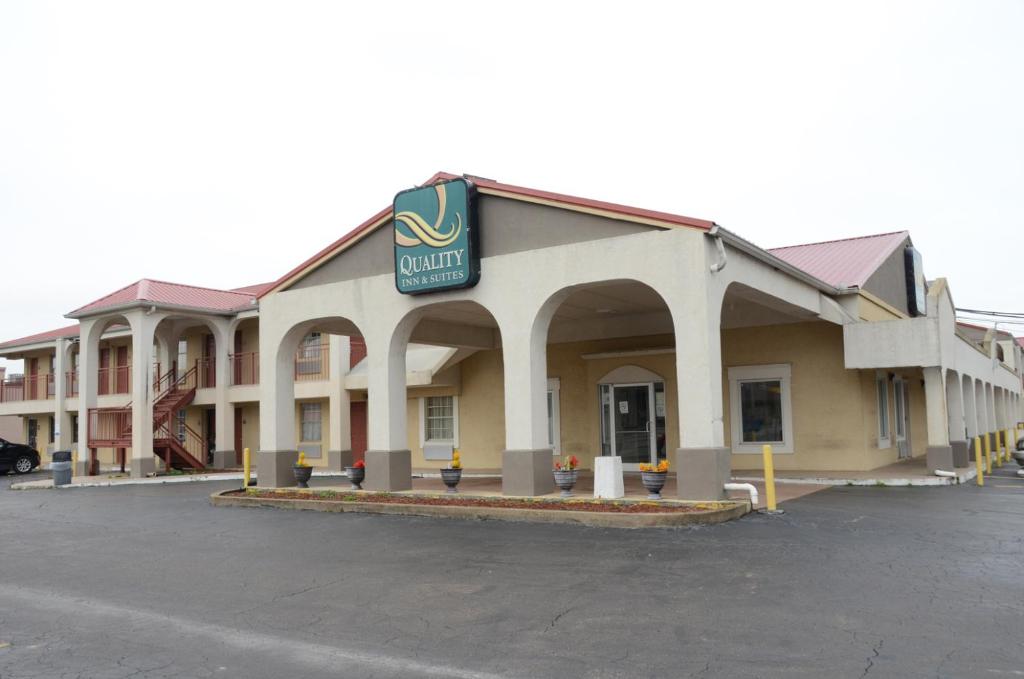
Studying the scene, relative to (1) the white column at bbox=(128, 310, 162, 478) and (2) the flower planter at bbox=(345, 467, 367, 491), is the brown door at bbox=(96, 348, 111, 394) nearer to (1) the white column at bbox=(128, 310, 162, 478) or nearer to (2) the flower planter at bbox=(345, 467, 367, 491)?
(1) the white column at bbox=(128, 310, 162, 478)

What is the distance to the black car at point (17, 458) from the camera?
108 feet

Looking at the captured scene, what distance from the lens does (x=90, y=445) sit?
28.9m

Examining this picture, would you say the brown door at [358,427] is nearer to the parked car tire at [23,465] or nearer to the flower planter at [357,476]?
the flower planter at [357,476]

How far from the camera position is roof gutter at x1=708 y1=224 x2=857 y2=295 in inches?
528

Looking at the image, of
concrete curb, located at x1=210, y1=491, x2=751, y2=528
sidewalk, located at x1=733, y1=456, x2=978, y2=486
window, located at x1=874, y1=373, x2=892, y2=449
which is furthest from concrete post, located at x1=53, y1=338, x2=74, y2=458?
window, located at x1=874, y1=373, x2=892, y2=449

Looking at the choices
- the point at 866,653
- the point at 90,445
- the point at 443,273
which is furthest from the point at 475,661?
the point at 90,445

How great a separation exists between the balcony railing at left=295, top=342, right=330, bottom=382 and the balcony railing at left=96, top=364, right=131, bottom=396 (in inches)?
342

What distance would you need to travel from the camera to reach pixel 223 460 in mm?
29719

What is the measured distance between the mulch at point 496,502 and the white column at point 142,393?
10.8 metres

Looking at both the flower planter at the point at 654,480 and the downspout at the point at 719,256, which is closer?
the downspout at the point at 719,256

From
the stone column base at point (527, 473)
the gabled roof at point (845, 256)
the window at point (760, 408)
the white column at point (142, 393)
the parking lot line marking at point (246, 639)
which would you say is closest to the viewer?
the parking lot line marking at point (246, 639)

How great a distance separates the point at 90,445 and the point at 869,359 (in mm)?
24805

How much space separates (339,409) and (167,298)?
723cm

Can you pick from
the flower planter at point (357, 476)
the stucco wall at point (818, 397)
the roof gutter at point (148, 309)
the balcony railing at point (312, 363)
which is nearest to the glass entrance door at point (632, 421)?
the stucco wall at point (818, 397)
